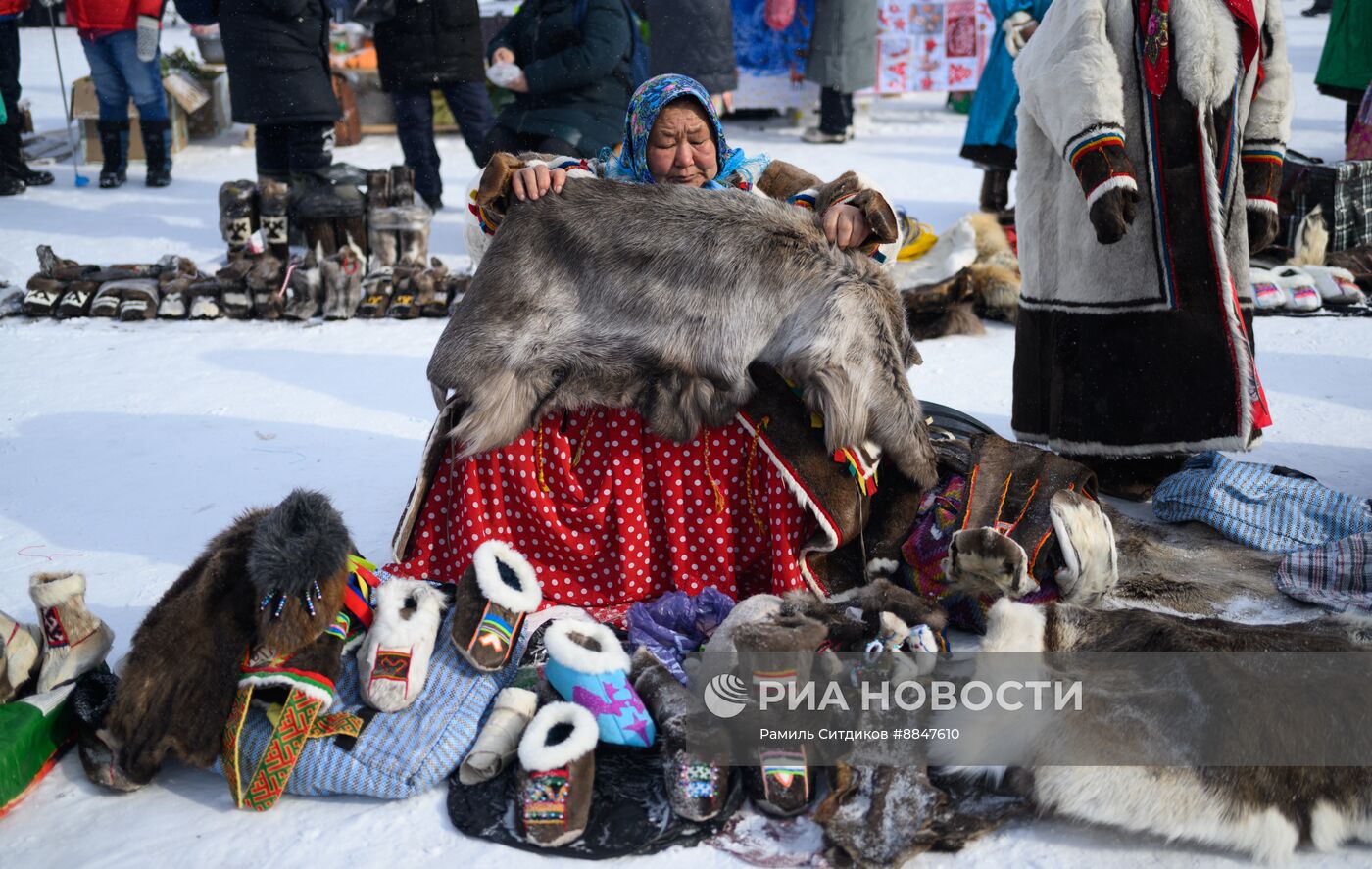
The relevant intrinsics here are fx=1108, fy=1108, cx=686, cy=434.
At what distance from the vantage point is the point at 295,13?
216 inches

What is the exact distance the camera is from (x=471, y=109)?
635 cm

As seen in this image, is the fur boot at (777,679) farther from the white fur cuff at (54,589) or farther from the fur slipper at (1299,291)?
the fur slipper at (1299,291)

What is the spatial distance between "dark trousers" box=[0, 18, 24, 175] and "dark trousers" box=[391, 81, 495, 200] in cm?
241

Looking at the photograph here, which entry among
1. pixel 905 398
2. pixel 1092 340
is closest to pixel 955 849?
pixel 905 398

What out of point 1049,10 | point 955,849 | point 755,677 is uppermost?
point 1049,10

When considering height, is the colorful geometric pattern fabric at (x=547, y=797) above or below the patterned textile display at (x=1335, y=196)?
below

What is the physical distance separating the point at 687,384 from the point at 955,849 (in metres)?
1.06

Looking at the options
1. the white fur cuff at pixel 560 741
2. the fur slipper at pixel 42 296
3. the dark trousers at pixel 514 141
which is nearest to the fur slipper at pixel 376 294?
the dark trousers at pixel 514 141

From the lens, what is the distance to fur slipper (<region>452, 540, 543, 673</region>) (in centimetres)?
211

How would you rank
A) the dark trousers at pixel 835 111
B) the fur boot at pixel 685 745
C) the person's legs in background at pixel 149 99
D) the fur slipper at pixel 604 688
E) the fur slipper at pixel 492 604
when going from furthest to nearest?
the dark trousers at pixel 835 111, the person's legs in background at pixel 149 99, the fur slipper at pixel 492 604, the fur slipper at pixel 604 688, the fur boot at pixel 685 745

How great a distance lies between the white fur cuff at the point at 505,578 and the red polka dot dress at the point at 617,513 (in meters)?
0.27

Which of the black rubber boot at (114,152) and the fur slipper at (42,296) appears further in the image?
the black rubber boot at (114,152)

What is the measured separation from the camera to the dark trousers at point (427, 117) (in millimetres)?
6246

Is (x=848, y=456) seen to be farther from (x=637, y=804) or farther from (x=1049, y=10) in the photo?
(x=1049, y=10)
